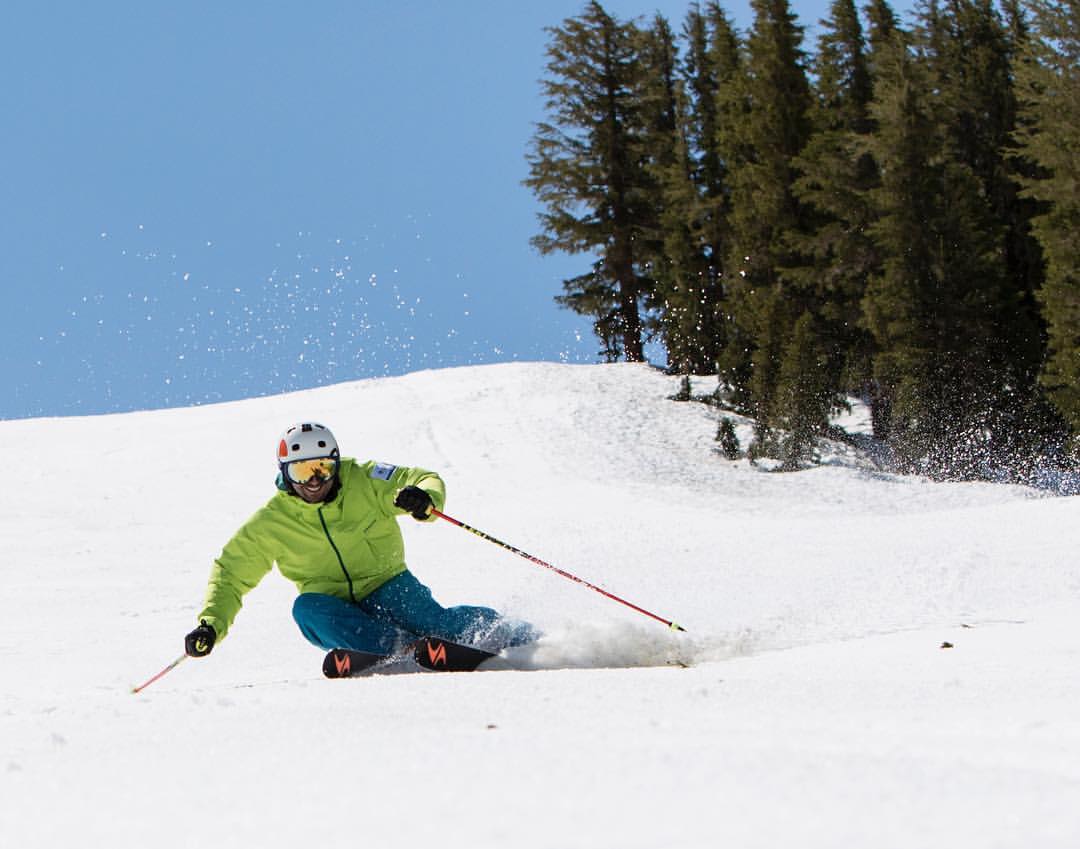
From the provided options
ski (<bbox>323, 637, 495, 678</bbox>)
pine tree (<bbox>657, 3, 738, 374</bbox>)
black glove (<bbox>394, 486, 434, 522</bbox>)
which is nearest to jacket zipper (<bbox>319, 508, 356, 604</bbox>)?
black glove (<bbox>394, 486, 434, 522</bbox>)

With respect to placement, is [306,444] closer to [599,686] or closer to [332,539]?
[332,539]

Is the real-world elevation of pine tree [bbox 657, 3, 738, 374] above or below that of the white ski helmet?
Result: above

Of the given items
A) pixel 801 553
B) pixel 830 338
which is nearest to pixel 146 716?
pixel 801 553

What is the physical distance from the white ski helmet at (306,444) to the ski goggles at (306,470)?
0.07 ft

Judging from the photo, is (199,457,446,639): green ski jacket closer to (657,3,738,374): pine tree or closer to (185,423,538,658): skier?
(185,423,538,658): skier

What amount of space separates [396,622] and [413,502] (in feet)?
2.29

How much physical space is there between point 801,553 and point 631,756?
23.4ft

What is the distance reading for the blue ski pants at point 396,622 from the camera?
5.80 metres

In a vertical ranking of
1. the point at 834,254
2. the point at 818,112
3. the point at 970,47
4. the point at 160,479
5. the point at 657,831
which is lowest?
the point at 657,831

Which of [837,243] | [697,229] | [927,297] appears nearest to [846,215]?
[837,243]

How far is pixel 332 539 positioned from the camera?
6.01m

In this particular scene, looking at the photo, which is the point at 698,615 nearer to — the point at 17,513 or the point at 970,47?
the point at 17,513

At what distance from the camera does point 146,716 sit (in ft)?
11.9

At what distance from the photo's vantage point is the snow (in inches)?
86.0
